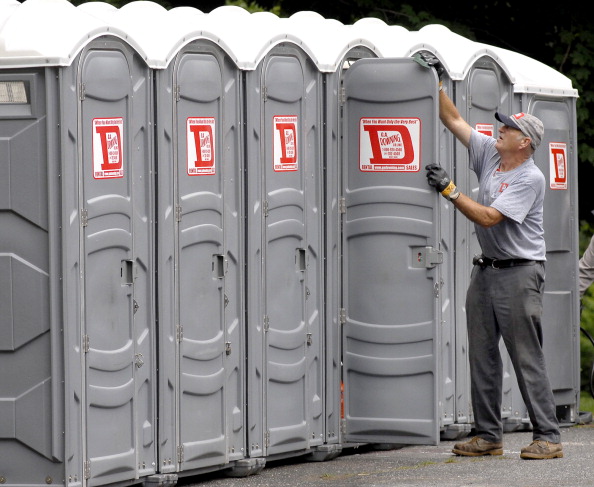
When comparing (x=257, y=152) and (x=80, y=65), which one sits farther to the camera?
(x=257, y=152)

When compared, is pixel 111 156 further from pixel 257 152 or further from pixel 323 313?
pixel 323 313

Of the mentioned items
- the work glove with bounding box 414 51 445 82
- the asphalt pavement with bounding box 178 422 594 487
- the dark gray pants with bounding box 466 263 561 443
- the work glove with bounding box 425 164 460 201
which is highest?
the work glove with bounding box 414 51 445 82

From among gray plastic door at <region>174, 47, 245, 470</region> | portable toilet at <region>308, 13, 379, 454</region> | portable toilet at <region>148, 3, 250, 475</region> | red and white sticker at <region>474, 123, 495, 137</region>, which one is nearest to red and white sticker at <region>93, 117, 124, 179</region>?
portable toilet at <region>148, 3, 250, 475</region>

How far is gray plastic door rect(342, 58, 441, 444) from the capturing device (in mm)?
8375

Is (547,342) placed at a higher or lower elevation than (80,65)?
lower

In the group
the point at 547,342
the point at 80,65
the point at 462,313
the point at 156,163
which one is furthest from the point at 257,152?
the point at 547,342

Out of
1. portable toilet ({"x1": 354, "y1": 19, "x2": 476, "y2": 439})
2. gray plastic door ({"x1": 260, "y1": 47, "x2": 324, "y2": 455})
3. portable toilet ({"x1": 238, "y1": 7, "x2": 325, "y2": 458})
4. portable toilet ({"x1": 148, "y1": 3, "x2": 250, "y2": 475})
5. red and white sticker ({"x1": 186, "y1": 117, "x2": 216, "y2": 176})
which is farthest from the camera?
portable toilet ({"x1": 354, "y1": 19, "x2": 476, "y2": 439})

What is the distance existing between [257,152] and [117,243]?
1.14 metres

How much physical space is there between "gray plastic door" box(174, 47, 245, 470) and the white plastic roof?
0.52 ft

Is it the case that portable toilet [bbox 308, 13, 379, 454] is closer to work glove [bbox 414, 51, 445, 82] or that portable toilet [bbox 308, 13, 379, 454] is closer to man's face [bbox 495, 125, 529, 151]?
work glove [bbox 414, 51, 445, 82]

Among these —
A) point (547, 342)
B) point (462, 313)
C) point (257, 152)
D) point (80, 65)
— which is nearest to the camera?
point (80, 65)

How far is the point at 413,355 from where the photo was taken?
334 inches

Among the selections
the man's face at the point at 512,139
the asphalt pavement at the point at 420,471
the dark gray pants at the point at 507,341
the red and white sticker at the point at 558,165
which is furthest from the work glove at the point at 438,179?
the red and white sticker at the point at 558,165

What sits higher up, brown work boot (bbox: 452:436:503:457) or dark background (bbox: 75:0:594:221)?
dark background (bbox: 75:0:594:221)
